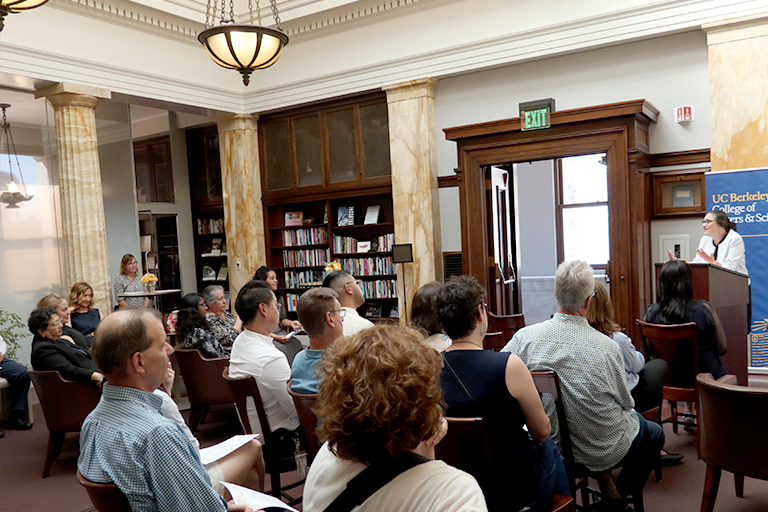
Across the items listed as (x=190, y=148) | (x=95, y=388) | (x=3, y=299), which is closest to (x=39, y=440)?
(x=95, y=388)

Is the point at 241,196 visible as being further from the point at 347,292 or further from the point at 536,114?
the point at 347,292

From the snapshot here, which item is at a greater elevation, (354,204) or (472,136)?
(472,136)

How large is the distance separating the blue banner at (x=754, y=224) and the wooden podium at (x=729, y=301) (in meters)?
1.06

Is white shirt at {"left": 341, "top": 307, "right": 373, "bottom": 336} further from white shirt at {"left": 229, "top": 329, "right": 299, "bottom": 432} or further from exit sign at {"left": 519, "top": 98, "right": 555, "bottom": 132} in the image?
exit sign at {"left": 519, "top": 98, "right": 555, "bottom": 132}

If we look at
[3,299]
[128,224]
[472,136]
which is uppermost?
[472,136]

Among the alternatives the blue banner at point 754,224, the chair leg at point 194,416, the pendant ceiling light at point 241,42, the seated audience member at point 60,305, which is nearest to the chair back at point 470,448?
the chair leg at point 194,416

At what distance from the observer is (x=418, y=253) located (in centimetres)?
821

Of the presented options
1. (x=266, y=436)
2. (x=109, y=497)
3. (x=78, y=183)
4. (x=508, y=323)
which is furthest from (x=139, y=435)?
(x=78, y=183)

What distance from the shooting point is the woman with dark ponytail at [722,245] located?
5.58 meters

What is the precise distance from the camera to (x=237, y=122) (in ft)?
31.5

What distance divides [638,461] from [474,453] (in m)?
1.09

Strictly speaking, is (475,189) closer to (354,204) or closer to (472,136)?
(472,136)

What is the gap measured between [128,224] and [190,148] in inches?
98.9

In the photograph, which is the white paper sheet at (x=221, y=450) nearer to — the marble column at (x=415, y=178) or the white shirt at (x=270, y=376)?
the white shirt at (x=270, y=376)
